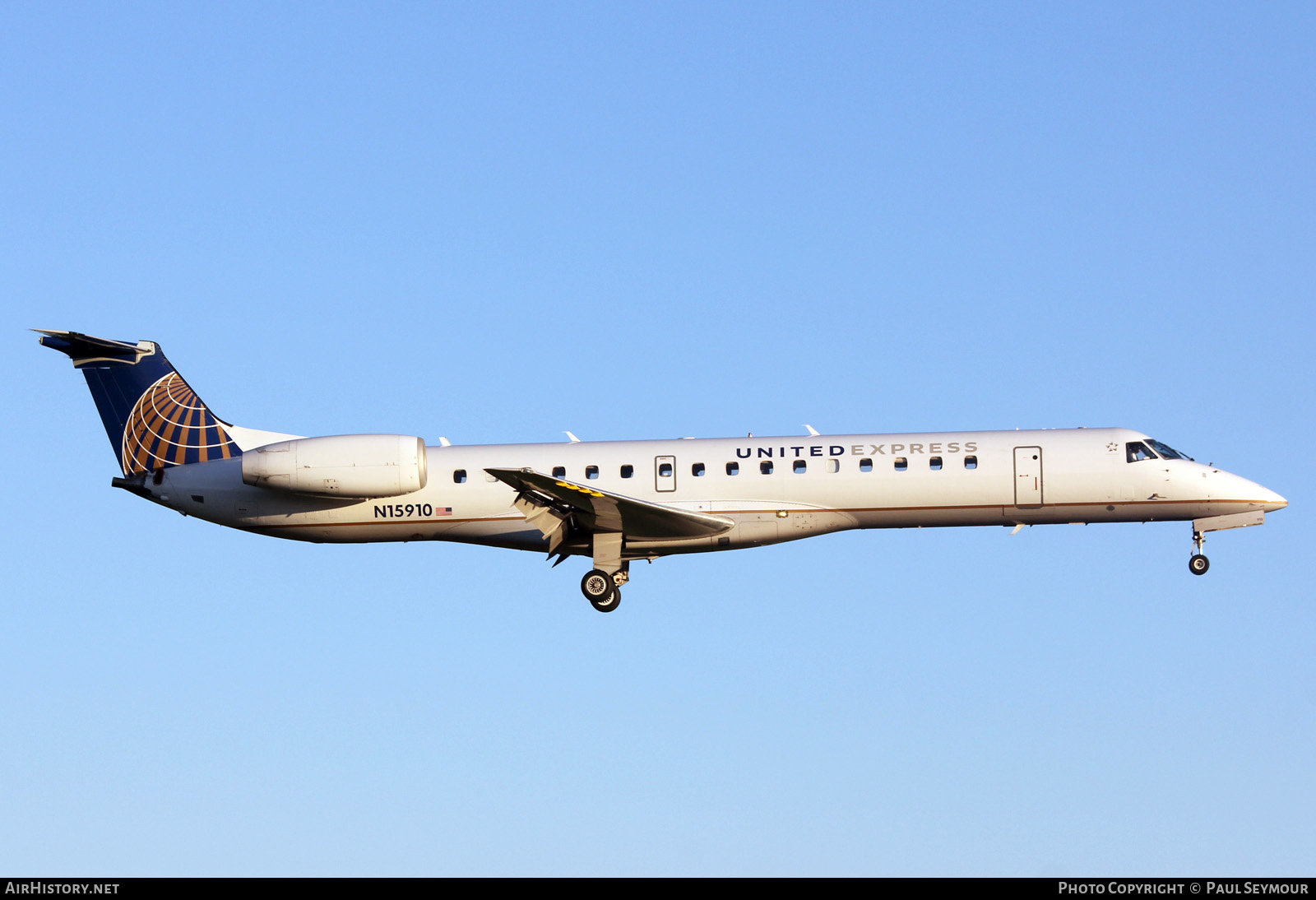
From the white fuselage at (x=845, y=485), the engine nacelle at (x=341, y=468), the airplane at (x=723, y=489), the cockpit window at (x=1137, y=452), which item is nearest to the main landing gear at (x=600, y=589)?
the airplane at (x=723, y=489)

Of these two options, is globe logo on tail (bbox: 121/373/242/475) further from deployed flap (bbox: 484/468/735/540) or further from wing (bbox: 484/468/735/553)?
deployed flap (bbox: 484/468/735/540)

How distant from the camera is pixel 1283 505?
98.2 feet

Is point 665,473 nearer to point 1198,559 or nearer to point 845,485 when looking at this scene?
point 845,485

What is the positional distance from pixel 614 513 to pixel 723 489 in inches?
93.1

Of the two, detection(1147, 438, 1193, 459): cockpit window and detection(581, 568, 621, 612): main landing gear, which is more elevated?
detection(1147, 438, 1193, 459): cockpit window

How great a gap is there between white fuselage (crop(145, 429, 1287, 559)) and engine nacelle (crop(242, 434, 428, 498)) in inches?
31.1

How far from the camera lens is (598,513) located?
28.7 meters

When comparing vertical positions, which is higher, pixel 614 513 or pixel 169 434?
pixel 169 434

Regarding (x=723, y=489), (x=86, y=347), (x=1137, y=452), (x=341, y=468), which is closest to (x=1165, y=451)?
(x=1137, y=452)

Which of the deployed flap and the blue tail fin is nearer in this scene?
the deployed flap

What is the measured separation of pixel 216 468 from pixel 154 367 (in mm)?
3107

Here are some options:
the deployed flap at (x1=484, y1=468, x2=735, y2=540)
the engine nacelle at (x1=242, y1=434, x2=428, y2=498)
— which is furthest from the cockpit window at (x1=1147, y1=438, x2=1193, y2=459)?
the engine nacelle at (x1=242, y1=434, x2=428, y2=498)

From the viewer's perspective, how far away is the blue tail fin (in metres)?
31.9
